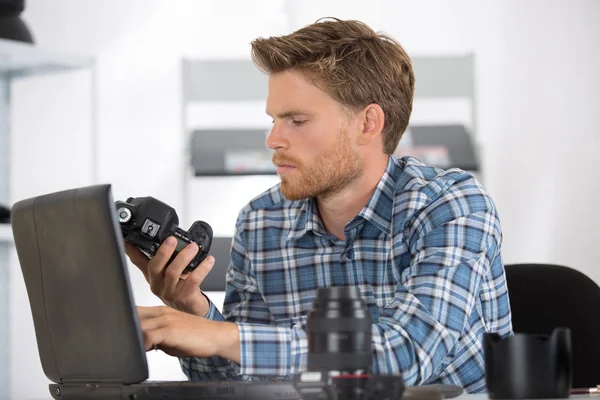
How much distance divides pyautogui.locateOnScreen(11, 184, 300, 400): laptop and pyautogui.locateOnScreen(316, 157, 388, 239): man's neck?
2.14 feet

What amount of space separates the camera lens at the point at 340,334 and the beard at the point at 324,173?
0.71 meters

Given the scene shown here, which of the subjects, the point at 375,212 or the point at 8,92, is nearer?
the point at 375,212

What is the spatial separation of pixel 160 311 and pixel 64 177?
219cm

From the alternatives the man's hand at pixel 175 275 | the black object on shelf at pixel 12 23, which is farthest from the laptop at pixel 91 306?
the black object on shelf at pixel 12 23

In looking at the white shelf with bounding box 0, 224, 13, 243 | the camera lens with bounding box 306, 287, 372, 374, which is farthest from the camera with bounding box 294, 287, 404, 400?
the white shelf with bounding box 0, 224, 13, 243

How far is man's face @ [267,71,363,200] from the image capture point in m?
1.56

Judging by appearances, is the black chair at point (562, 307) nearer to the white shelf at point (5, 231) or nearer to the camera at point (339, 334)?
the camera at point (339, 334)

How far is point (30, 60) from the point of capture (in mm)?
2611

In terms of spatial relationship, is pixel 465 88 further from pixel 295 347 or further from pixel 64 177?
pixel 295 347

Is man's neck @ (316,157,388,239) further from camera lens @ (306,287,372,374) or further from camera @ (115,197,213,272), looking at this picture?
camera lens @ (306,287,372,374)

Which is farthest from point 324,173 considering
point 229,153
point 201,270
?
point 229,153

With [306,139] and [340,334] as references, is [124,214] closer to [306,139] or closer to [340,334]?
[306,139]

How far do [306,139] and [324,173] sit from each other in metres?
0.07

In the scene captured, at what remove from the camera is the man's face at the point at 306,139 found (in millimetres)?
1559
